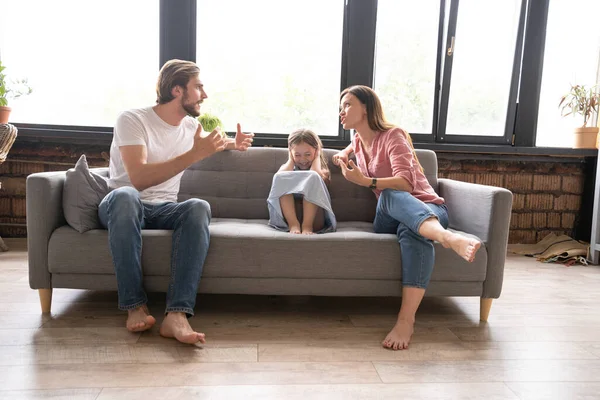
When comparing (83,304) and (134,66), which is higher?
(134,66)

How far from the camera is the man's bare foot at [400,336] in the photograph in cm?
186

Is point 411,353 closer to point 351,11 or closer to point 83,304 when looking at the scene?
A: point 83,304

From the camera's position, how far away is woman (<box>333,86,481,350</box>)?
1.95 metres

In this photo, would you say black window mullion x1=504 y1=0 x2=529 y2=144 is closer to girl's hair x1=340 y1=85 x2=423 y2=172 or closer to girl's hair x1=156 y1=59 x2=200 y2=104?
girl's hair x1=340 y1=85 x2=423 y2=172

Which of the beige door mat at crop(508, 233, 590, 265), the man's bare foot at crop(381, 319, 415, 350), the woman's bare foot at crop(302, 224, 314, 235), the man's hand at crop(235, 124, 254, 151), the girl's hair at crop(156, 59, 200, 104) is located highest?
the girl's hair at crop(156, 59, 200, 104)

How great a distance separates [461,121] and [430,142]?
0.31 meters

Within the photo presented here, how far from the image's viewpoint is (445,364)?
5.66 ft

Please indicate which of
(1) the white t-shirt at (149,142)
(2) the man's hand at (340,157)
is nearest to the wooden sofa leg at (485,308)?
(2) the man's hand at (340,157)

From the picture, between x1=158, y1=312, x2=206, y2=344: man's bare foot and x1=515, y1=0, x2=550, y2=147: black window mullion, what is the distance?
127 inches

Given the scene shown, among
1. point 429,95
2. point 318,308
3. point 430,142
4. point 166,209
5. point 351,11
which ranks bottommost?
point 318,308

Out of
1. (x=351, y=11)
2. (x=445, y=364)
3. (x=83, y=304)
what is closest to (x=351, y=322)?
(x=445, y=364)

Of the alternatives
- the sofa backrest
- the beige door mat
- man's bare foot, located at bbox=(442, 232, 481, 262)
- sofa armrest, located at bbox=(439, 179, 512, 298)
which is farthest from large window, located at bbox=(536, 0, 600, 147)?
man's bare foot, located at bbox=(442, 232, 481, 262)

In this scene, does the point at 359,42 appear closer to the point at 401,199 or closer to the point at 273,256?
the point at 401,199

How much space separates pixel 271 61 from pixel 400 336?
2.59 metres
